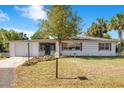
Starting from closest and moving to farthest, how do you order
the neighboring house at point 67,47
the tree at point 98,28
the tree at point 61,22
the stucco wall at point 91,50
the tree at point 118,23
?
the tree at point 61,22, the neighboring house at point 67,47, the stucco wall at point 91,50, the tree at point 118,23, the tree at point 98,28

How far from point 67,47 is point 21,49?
6491 millimetres

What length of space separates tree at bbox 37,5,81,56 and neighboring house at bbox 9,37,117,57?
3977mm

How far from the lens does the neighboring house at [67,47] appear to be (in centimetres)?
3812

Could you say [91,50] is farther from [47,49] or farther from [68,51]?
[47,49]

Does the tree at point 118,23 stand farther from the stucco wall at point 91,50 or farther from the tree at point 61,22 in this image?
the tree at point 61,22

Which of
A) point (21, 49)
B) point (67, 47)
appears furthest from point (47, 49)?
point (21, 49)

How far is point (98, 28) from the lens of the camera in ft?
190

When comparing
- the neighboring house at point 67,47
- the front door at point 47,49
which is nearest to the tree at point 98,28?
the neighboring house at point 67,47

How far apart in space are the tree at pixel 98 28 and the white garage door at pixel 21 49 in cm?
2280

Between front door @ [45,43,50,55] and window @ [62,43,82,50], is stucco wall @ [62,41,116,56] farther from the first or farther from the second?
front door @ [45,43,50,55]
